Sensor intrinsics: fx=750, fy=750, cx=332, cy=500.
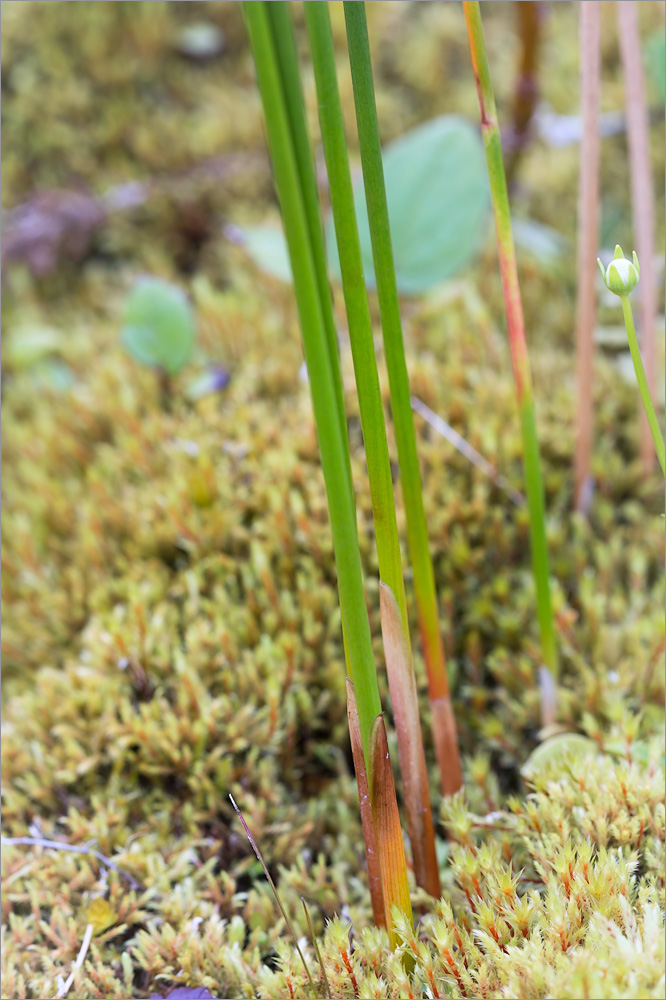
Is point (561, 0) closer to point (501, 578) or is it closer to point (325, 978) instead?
point (501, 578)

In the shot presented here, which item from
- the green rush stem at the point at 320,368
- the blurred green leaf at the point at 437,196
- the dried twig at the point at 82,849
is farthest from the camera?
the blurred green leaf at the point at 437,196

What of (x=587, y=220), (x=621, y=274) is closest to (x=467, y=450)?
(x=587, y=220)

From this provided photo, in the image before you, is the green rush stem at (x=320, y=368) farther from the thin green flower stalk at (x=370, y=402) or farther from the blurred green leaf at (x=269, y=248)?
the blurred green leaf at (x=269, y=248)

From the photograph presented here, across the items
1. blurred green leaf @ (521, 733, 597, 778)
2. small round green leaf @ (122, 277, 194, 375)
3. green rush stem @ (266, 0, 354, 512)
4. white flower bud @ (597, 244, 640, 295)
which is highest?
small round green leaf @ (122, 277, 194, 375)

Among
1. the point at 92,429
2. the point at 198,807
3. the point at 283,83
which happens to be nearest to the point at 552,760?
the point at 198,807

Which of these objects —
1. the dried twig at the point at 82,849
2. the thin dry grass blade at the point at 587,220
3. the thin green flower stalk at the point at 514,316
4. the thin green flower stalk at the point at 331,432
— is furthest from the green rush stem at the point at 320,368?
the thin dry grass blade at the point at 587,220

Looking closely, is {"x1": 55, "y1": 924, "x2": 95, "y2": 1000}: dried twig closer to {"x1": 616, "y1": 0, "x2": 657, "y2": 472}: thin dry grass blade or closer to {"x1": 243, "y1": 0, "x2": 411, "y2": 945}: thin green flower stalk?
{"x1": 243, "y1": 0, "x2": 411, "y2": 945}: thin green flower stalk

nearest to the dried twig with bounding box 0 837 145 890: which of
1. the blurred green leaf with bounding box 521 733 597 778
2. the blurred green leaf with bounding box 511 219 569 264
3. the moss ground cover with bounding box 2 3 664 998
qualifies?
the moss ground cover with bounding box 2 3 664 998
